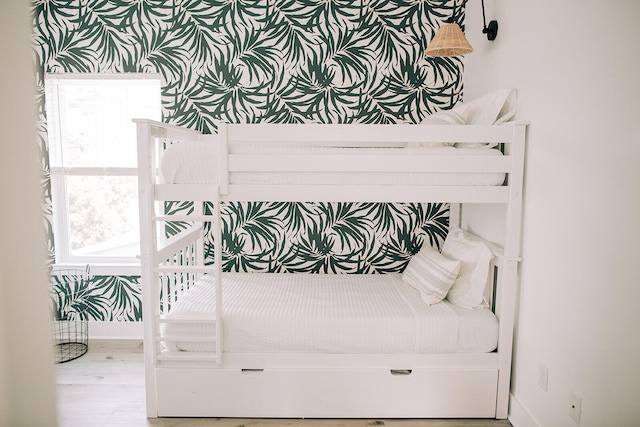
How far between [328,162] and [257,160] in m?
0.35

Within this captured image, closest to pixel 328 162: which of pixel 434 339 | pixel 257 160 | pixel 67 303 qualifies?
pixel 257 160

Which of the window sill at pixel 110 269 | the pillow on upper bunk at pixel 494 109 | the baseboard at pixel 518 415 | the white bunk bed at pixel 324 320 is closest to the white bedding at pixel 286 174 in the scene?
the white bunk bed at pixel 324 320

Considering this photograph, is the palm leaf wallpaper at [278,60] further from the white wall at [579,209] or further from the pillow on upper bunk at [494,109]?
the white wall at [579,209]

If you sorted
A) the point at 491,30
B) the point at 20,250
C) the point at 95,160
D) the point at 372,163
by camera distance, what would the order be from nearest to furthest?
the point at 20,250, the point at 372,163, the point at 491,30, the point at 95,160

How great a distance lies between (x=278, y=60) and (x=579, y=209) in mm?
2132

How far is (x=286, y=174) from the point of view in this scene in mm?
1952

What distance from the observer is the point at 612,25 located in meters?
1.34

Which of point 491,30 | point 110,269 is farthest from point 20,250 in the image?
point 110,269

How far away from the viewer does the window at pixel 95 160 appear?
290 centimetres

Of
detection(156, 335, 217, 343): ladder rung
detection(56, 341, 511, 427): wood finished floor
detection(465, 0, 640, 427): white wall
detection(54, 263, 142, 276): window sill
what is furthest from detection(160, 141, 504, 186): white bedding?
detection(54, 263, 142, 276): window sill

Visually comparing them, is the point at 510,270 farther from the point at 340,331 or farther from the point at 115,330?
the point at 115,330

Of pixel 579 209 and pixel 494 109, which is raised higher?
pixel 494 109

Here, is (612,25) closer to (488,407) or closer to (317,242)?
(488,407)

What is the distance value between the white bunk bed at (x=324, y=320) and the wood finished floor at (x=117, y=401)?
0.04 metres
